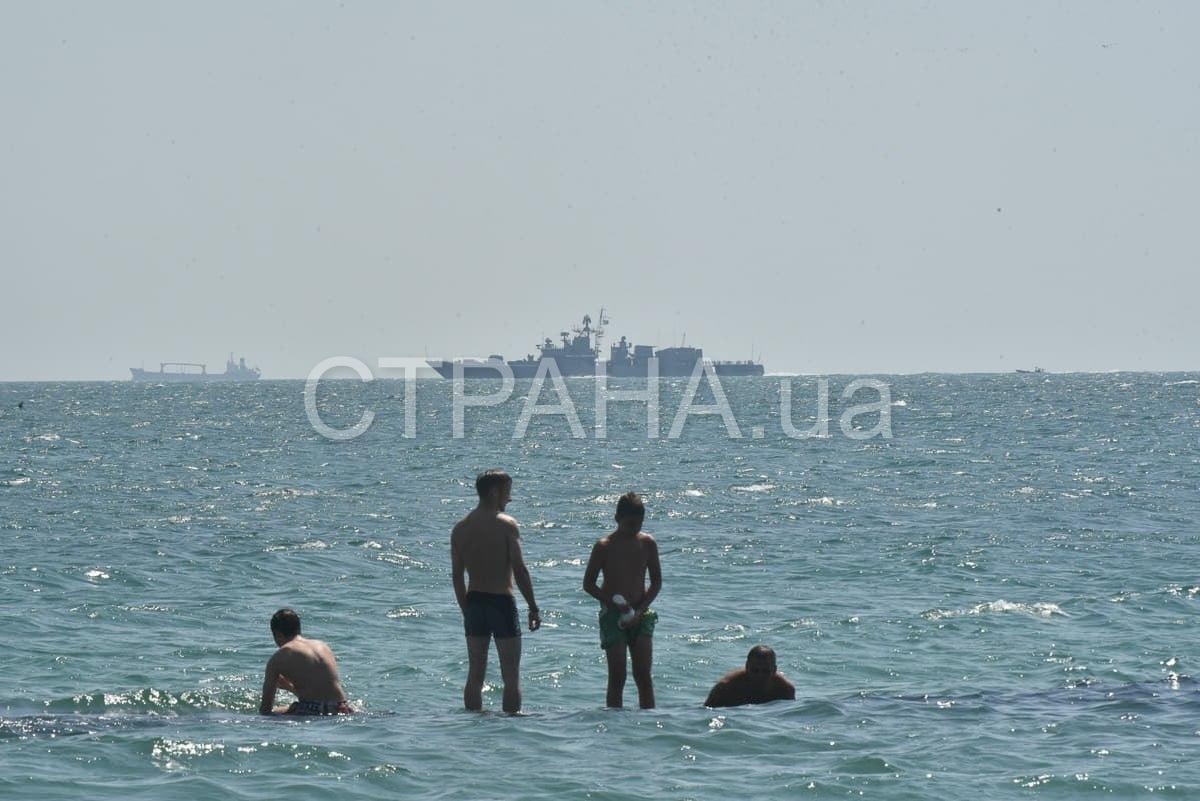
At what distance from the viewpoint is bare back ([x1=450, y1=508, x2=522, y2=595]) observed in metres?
12.4

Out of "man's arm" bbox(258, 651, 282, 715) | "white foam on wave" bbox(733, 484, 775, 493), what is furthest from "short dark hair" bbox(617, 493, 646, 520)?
"white foam on wave" bbox(733, 484, 775, 493)

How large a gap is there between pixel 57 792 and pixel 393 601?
10.4 m

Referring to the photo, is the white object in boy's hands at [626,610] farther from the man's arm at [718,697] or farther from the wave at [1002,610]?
the wave at [1002,610]

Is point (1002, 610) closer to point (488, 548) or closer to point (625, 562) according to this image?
point (625, 562)

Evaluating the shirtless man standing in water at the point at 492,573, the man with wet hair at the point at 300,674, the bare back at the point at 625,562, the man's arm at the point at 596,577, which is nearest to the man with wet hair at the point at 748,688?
the bare back at the point at 625,562

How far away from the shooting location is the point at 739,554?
26266mm

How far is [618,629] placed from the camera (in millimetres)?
12828

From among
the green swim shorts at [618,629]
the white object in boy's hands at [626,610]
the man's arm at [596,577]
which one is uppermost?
the man's arm at [596,577]

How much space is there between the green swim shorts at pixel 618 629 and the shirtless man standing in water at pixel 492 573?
24.3 inches

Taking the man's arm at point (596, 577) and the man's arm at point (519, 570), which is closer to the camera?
the man's arm at point (519, 570)

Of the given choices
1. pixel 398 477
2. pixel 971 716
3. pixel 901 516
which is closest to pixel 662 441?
pixel 398 477

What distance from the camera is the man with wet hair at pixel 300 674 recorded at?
12.4 m

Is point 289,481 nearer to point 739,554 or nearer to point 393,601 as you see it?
point 739,554

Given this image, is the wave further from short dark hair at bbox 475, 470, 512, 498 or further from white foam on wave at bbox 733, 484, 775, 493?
white foam on wave at bbox 733, 484, 775, 493
